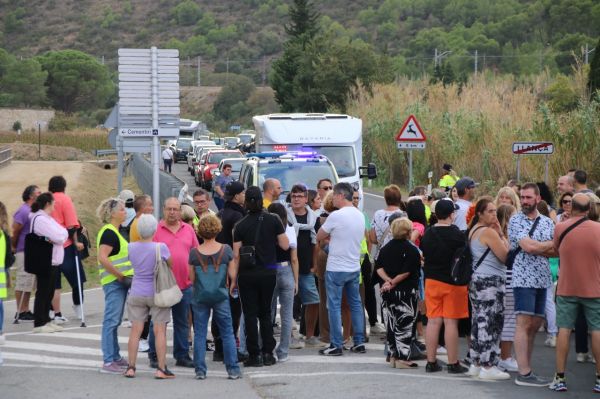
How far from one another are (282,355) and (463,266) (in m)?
2.35

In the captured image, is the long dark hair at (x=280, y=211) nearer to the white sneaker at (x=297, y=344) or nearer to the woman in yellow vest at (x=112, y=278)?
the woman in yellow vest at (x=112, y=278)

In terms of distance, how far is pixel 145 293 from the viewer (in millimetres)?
11078

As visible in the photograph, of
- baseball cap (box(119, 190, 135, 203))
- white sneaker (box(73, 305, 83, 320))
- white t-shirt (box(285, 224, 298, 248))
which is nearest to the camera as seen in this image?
white t-shirt (box(285, 224, 298, 248))

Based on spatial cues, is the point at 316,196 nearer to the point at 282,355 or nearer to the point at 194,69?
the point at 282,355

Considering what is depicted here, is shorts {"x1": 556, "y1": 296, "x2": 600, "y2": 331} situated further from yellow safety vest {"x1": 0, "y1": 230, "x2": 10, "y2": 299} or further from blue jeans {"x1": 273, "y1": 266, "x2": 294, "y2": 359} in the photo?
yellow safety vest {"x1": 0, "y1": 230, "x2": 10, "y2": 299}

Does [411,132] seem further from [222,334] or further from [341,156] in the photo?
[222,334]

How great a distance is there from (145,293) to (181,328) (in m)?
0.79

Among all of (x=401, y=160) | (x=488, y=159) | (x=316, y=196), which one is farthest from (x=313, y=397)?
(x=401, y=160)

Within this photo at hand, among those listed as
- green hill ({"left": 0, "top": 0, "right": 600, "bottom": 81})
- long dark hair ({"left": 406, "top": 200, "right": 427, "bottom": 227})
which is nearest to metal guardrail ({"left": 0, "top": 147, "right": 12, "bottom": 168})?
long dark hair ({"left": 406, "top": 200, "right": 427, "bottom": 227})

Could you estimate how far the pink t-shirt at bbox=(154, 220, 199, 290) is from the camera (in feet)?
37.0

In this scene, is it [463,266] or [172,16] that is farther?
[172,16]

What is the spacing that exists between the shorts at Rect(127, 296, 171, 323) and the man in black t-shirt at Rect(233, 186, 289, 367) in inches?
35.0

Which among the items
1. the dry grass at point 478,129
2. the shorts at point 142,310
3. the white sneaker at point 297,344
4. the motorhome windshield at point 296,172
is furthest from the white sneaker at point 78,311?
the dry grass at point 478,129

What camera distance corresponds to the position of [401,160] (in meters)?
43.7
